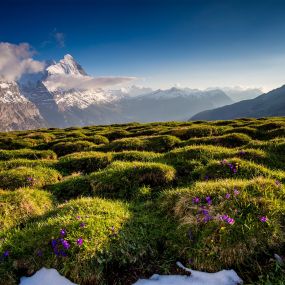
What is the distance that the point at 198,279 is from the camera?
253 inches

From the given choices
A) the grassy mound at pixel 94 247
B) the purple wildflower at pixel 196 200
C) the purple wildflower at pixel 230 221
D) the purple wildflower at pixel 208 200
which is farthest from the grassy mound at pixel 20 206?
the purple wildflower at pixel 230 221

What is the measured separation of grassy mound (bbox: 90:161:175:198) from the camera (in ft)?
39.3

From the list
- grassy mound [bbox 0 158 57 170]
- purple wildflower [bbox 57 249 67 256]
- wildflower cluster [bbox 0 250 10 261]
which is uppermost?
grassy mound [bbox 0 158 57 170]

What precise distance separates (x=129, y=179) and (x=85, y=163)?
5500mm

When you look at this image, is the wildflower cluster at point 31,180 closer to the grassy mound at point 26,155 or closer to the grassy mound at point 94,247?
the grassy mound at point 94,247

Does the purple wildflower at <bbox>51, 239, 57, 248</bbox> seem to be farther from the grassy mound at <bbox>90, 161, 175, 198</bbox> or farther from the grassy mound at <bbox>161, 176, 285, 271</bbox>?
the grassy mound at <bbox>90, 161, 175, 198</bbox>

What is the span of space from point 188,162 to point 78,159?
7.01m

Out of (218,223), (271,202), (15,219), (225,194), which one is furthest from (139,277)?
(15,219)

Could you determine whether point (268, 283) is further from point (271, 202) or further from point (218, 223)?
point (271, 202)

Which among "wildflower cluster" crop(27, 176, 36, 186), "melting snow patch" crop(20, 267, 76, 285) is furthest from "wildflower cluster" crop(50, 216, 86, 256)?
"wildflower cluster" crop(27, 176, 36, 186)

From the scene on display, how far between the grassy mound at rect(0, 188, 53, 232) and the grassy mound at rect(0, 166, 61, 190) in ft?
7.60

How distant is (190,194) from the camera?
8.81m

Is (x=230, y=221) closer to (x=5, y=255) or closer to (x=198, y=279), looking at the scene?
(x=198, y=279)

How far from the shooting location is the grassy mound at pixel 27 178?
540 inches
